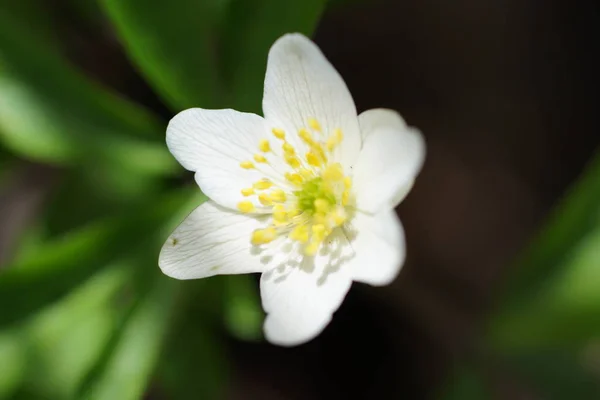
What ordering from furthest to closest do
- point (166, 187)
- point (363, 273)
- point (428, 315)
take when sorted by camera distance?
point (428, 315) < point (166, 187) < point (363, 273)

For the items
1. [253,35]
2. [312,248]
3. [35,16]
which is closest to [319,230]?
[312,248]

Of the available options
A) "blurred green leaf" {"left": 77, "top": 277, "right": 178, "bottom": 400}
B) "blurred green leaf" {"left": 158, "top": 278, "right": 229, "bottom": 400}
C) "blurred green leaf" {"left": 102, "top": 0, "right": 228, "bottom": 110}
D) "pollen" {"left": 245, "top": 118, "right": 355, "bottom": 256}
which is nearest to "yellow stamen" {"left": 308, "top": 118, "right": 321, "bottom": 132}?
"pollen" {"left": 245, "top": 118, "right": 355, "bottom": 256}

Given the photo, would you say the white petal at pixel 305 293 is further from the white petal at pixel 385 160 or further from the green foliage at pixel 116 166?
the green foliage at pixel 116 166

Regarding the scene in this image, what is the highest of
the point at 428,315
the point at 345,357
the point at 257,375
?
the point at 428,315

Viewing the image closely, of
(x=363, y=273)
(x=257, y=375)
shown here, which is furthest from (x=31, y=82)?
(x=257, y=375)

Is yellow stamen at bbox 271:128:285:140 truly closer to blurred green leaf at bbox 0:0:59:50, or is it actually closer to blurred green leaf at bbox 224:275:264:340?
blurred green leaf at bbox 224:275:264:340

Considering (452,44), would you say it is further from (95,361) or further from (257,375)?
(95,361)

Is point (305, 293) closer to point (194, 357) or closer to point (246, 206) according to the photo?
point (246, 206)
